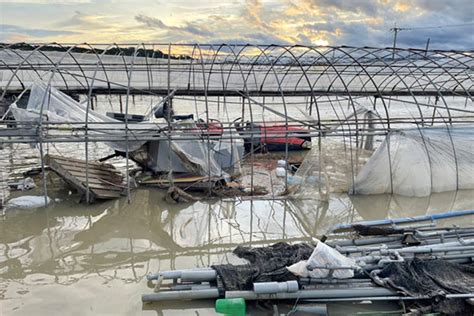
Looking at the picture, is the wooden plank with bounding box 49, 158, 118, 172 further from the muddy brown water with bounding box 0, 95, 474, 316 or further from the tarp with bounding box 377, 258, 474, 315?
the tarp with bounding box 377, 258, 474, 315

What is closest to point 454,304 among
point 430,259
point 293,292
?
point 430,259

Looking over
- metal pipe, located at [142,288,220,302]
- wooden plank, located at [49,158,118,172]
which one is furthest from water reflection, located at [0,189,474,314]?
wooden plank, located at [49,158,118,172]

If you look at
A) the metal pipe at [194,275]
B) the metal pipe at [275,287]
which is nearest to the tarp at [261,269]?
the metal pipe at [194,275]

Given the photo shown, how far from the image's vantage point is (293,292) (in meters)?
5.46

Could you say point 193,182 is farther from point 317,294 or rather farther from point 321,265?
point 317,294

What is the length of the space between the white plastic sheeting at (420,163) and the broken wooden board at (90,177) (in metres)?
6.40

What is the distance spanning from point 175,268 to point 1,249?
3355 millimetres

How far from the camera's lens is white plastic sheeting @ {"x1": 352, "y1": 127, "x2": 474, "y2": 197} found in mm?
10547

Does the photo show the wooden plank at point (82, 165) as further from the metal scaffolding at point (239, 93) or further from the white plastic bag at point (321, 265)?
the white plastic bag at point (321, 265)

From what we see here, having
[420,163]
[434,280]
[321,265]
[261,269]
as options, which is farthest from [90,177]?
[420,163]

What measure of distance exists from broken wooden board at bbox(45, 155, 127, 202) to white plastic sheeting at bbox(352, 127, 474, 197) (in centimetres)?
640

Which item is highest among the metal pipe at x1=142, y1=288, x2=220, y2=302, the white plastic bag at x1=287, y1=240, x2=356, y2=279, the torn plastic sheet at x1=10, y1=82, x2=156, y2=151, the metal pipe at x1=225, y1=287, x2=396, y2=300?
the torn plastic sheet at x1=10, y1=82, x2=156, y2=151

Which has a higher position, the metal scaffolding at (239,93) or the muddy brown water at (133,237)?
the metal scaffolding at (239,93)

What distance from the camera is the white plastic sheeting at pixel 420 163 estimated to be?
1055cm
